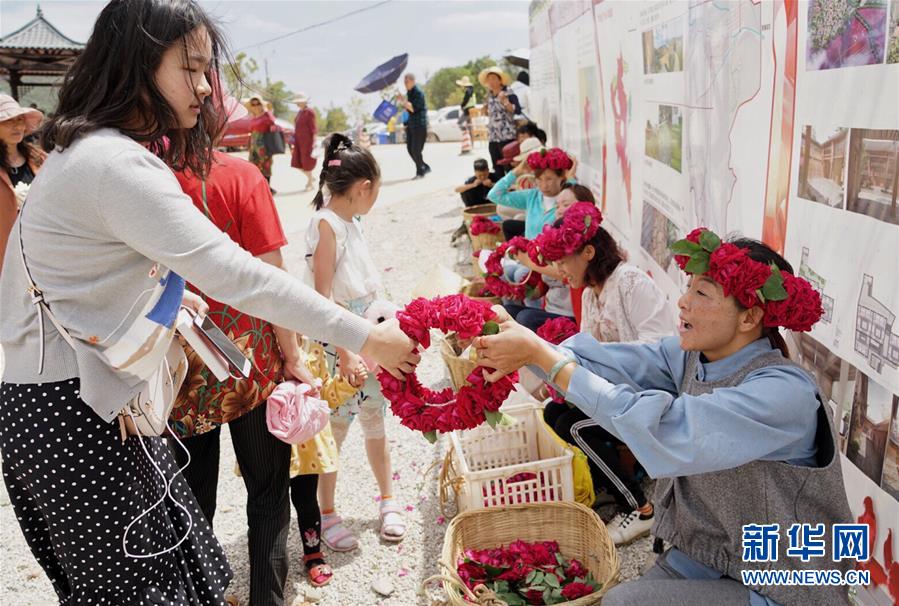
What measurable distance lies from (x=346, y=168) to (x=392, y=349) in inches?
59.4

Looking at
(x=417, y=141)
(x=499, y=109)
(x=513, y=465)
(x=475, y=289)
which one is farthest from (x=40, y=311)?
(x=417, y=141)

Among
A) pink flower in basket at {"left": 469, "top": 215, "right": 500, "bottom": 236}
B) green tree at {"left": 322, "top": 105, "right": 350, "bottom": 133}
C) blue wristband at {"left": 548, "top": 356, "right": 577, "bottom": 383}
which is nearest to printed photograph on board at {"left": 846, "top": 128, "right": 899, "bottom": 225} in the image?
blue wristband at {"left": 548, "top": 356, "right": 577, "bottom": 383}

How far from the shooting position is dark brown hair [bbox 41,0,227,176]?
184 centimetres

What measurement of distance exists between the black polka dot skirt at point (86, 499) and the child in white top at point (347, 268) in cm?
126

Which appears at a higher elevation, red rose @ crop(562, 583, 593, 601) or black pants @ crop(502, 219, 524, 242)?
black pants @ crop(502, 219, 524, 242)

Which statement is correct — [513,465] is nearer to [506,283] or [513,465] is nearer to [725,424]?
[725,424]

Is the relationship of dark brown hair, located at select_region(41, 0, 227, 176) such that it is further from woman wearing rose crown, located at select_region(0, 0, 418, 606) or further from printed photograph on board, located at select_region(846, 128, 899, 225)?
printed photograph on board, located at select_region(846, 128, 899, 225)

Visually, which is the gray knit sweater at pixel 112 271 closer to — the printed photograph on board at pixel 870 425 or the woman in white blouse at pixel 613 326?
the printed photograph on board at pixel 870 425

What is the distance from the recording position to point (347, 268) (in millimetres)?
3471

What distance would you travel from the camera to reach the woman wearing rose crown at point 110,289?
1761 mm

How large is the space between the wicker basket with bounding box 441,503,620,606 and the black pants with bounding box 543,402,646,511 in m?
0.31

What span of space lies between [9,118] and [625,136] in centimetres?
403

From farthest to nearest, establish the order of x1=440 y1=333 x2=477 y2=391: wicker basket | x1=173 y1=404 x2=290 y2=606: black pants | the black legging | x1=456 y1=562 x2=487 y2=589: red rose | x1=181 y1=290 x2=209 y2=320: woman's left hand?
x1=440 y1=333 x2=477 y2=391: wicker basket
the black legging
x1=456 y1=562 x2=487 y2=589: red rose
x1=173 y1=404 x2=290 y2=606: black pants
x1=181 y1=290 x2=209 y2=320: woman's left hand

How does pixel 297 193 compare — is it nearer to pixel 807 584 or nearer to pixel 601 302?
pixel 601 302
